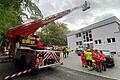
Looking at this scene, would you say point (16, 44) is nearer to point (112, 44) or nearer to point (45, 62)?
point (45, 62)

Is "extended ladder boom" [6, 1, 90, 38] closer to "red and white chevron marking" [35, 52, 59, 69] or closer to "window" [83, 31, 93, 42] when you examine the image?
"red and white chevron marking" [35, 52, 59, 69]

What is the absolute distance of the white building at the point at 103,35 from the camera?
1050 inches

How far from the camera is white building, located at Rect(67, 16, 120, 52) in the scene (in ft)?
87.5

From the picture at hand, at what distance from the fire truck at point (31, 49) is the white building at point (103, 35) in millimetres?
20372

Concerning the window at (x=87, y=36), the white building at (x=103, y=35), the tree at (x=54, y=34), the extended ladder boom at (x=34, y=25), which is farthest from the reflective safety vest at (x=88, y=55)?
the tree at (x=54, y=34)

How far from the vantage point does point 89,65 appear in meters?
10.1

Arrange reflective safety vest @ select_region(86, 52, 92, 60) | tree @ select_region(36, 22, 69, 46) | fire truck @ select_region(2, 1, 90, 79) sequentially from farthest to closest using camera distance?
tree @ select_region(36, 22, 69, 46)
reflective safety vest @ select_region(86, 52, 92, 60)
fire truck @ select_region(2, 1, 90, 79)

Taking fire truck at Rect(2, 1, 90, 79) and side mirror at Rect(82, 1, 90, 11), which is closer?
fire truck at Rect(2, 1, 90, 79)

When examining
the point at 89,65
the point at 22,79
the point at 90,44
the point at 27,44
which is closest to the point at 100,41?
the point at 90,44

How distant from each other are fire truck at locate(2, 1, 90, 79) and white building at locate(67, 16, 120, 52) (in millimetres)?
20372

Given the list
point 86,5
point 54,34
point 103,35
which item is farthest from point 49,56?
point 54,34

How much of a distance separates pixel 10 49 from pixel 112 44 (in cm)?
2215

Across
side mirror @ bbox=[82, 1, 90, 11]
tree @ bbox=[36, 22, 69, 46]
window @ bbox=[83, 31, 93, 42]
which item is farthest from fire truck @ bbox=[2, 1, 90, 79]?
tree @ bbox=[36, 22, 69, 46]

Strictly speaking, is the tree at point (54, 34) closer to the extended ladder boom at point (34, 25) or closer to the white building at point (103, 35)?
the white building at point (103, 35)
